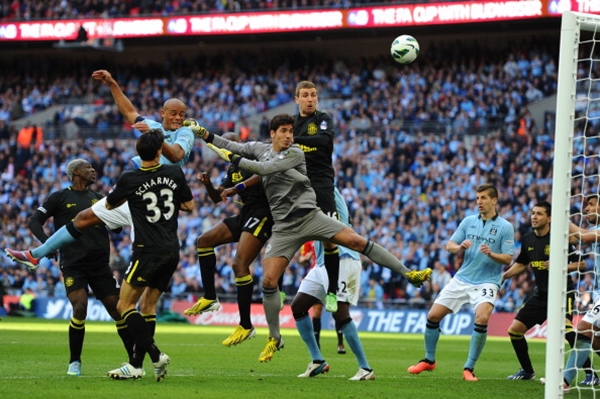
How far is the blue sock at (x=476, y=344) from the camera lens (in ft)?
40.8

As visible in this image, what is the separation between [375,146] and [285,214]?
22.3 metres

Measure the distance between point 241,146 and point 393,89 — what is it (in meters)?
25.3

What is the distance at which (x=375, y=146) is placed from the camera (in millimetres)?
33281

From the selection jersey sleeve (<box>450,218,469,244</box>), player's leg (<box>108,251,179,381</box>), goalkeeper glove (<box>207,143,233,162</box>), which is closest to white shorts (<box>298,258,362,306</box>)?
jersey sleeve (<box>450,218,469,244</box>)

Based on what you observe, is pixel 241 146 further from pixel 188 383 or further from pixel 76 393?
pixel 76 393

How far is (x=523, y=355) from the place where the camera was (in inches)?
507

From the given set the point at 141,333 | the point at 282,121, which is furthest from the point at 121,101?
the point at 141,333

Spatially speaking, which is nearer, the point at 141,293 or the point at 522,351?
the point at 141,293

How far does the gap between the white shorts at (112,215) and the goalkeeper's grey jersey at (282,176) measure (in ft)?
4.28

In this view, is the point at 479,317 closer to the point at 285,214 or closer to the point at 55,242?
the point at 285,214

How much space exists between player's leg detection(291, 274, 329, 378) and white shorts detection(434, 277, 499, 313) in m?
1.59

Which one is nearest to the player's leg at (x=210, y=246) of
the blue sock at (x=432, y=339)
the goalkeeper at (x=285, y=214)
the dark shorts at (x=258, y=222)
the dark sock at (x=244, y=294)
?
the dark shorts at (x=258, y=222)

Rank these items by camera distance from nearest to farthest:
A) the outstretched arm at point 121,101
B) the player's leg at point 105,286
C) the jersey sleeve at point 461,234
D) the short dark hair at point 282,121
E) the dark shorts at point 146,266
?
the dark shorts at point 146,266 < the short dark hair at point 282,121 < the outstretched arm at point 121,101 < the player's leg at point 105,286 < the jersey sleeve at point 461,234

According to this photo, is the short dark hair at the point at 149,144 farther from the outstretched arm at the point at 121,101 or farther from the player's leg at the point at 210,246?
the player's leg at the point at 210,246
